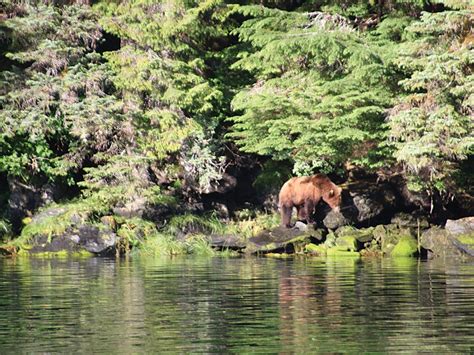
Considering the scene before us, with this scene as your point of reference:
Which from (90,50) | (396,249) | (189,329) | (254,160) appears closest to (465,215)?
(396,249)

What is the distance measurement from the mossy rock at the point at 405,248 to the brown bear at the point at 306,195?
2728 millimetres

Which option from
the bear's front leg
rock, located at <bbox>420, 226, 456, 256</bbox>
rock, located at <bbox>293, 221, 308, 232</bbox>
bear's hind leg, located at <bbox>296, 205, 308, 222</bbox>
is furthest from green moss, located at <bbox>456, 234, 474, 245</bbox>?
bear's hind leg, located at <bbox>296, 205, 308, 222</bbox>

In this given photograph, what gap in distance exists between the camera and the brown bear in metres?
25.2

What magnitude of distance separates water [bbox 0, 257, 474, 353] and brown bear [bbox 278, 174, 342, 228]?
663 cm

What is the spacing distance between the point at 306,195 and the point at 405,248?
138 inches

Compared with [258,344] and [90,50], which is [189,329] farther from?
[90,50]

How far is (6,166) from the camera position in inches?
1046

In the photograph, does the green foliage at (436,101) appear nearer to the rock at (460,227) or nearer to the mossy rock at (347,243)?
the rock at (460,227)

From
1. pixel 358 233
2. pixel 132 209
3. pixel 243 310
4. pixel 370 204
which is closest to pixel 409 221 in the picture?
pixel 370 204

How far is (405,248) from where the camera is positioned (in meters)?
22.6

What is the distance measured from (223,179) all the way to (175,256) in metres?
4.45

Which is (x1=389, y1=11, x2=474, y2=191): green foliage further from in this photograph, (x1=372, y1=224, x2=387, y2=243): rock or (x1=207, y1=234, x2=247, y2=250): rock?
(x1=207, y1=234, x2=247, y2=250): rock

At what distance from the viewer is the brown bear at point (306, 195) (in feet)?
82.6

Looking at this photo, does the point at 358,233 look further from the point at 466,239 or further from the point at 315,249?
the point at 466,239
